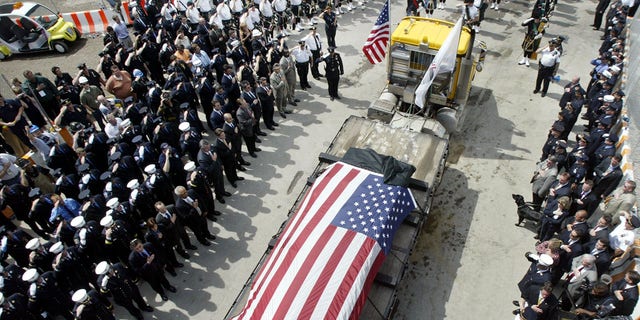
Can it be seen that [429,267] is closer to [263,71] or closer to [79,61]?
[263,71]

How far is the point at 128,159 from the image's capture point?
9141 mm

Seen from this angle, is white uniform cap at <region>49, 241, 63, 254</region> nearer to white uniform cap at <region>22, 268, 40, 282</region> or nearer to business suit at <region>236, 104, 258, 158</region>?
white uniform cap at <region>22, 268, 40, 282</region>

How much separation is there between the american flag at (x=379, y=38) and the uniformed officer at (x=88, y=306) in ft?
25.9

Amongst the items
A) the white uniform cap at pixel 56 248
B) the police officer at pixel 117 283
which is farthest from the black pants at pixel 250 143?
the white uniform cap at pixel 56 248

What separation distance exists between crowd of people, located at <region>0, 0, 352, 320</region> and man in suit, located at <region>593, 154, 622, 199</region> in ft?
23.2

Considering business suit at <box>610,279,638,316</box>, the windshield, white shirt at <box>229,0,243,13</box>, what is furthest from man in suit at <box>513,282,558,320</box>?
the windshield

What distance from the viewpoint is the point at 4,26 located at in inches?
609

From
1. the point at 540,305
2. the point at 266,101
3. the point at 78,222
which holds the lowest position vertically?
the point at 540,305

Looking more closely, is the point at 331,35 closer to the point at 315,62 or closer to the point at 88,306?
the point at 315,62

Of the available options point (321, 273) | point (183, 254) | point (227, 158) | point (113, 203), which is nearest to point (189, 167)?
point (227, 158)

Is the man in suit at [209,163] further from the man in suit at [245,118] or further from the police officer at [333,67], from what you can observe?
the police officer at [333,67]

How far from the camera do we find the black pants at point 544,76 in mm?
12336

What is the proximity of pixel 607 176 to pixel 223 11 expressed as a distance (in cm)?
1261

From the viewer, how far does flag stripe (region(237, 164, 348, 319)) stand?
6418 mm
